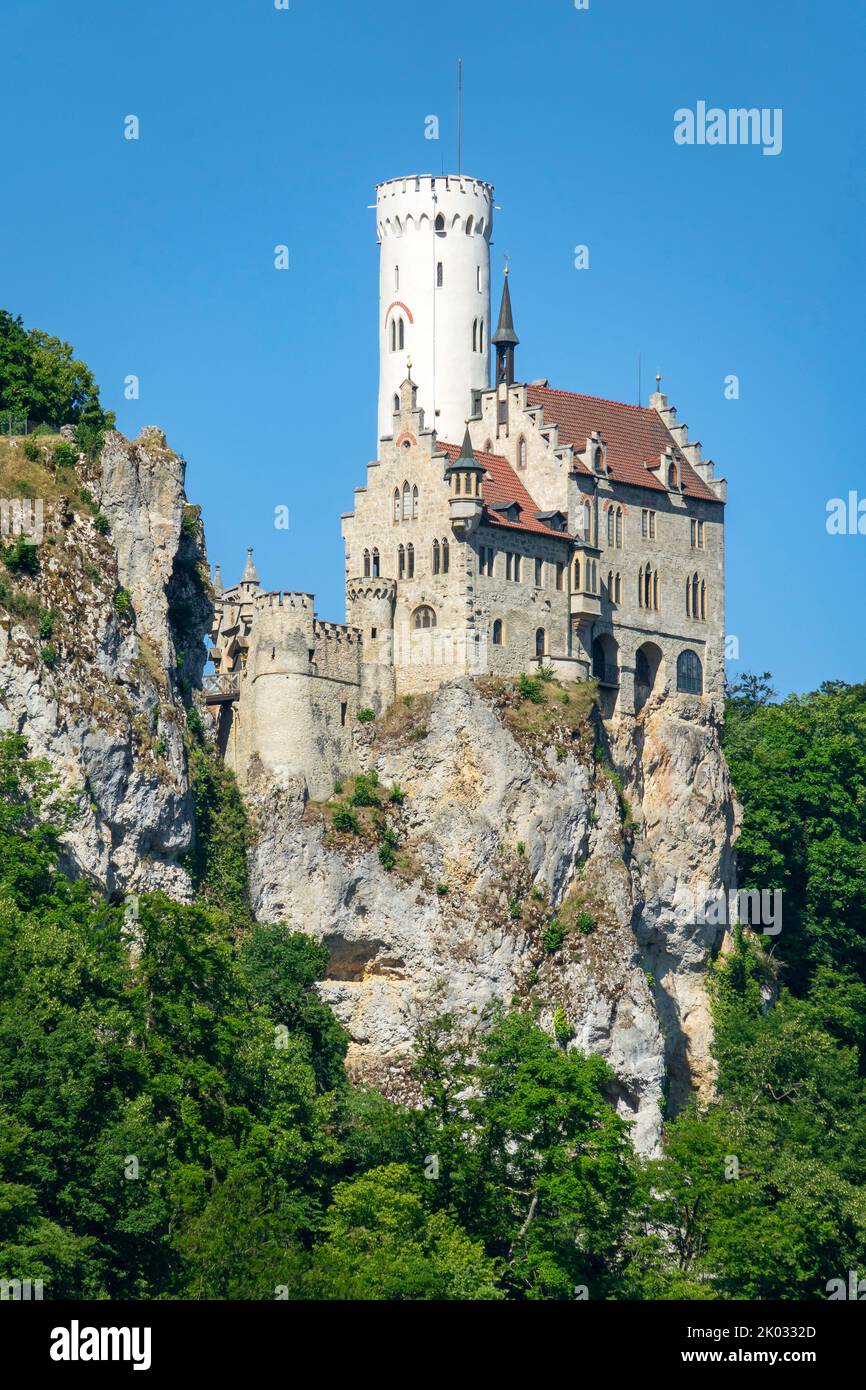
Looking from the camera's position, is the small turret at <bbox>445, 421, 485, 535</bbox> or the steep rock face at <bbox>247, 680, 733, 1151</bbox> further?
the small turret at <bbox>445, 421, 485, 535</bbox>

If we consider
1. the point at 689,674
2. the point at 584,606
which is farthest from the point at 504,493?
the point at 689,674

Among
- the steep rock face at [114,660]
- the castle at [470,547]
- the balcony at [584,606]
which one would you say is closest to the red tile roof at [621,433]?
the castle at [470,547]

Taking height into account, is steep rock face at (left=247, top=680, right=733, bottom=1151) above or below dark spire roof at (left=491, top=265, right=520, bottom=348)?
below

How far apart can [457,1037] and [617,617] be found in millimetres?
20696

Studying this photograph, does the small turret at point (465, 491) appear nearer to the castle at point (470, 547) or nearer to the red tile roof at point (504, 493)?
the castle at point (470, 547)

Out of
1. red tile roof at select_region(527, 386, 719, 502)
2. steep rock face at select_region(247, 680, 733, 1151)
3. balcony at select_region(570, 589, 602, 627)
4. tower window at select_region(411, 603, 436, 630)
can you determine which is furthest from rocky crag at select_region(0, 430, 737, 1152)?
red tile roof at select_region(527, 386, 719, 502)

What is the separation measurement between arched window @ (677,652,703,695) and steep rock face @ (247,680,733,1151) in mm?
8655

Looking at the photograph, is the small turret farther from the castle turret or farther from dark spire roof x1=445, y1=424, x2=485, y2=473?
the castle turret

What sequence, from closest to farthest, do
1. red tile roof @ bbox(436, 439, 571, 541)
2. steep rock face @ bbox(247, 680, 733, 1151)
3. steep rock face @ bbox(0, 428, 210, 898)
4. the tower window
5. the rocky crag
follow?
steep rock face @ bbox(0, 428, 210, 898) < the rocky crag < steep rock face @ bbox(247, 680, 733, 1151) < the tower window < red tile roof @ bbox(436, 439, 571, 541)

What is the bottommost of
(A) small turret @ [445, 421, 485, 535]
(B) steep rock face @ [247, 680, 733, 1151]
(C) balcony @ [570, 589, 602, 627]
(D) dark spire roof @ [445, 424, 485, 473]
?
(B) steep rock face @ [247, 680, 733, 1151]

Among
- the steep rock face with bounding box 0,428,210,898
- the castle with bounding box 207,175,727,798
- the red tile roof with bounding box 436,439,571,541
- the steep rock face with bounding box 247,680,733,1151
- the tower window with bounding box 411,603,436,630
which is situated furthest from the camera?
the red tile roof with bounding box 436,439,571,541

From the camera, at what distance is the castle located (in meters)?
106

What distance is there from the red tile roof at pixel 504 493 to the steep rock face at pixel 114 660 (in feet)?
38.9
